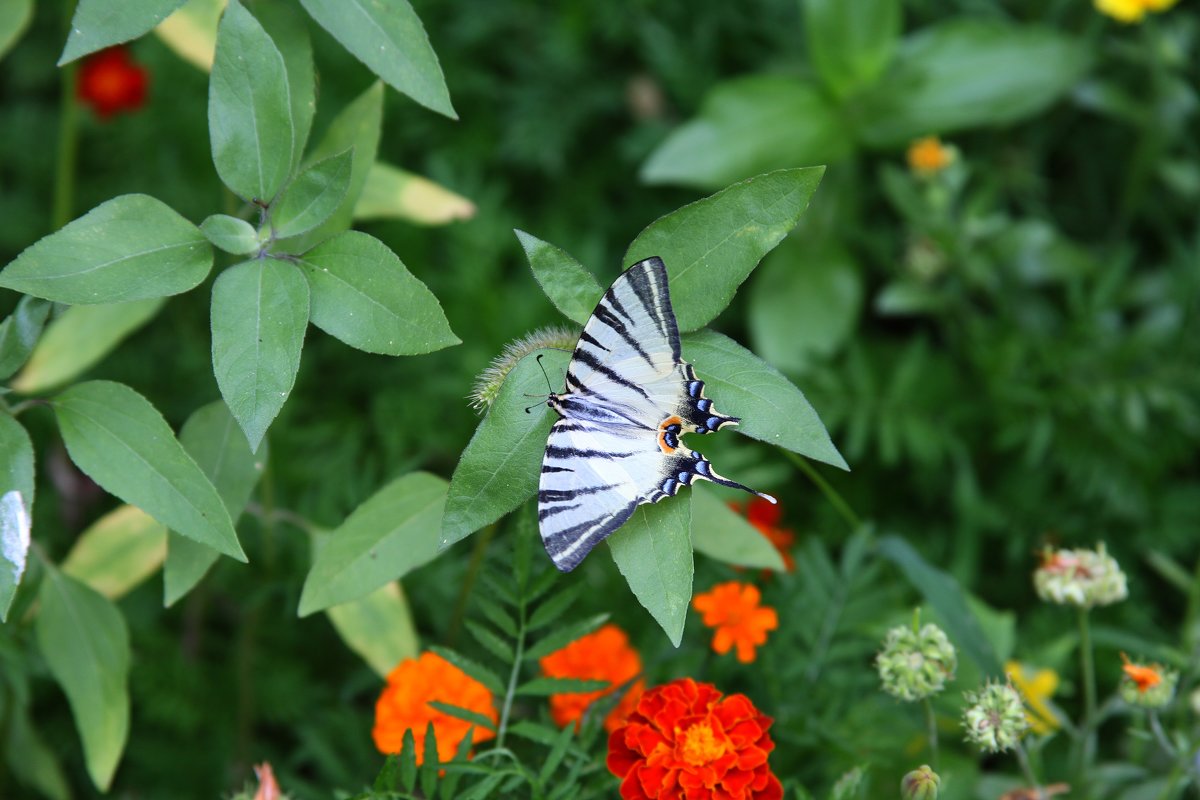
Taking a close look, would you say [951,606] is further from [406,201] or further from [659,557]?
[406,201]

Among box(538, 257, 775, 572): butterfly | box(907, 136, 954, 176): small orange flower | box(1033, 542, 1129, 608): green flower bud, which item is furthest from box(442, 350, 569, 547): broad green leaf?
box(907, 136, 954, 176): small orange flower

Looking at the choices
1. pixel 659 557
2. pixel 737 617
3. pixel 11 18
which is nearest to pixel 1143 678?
pixel 737 617

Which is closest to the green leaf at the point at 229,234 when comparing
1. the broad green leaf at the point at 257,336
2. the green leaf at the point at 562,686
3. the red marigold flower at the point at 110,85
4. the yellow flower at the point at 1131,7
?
the broad green leaf at the point at 257,336

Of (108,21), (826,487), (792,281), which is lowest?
(792,281)

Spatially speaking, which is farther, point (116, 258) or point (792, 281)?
point (792, 281)

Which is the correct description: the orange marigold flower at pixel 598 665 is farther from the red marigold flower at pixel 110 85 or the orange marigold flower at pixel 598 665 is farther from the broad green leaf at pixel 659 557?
the red marigold flower at pixel 110 85
